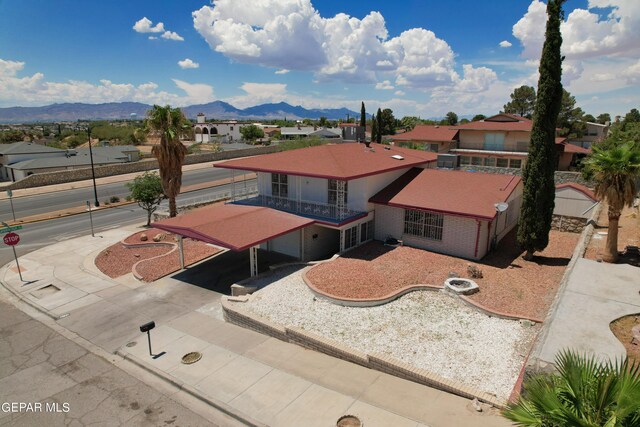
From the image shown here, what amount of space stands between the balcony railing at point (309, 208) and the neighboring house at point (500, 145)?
3440 centimetres

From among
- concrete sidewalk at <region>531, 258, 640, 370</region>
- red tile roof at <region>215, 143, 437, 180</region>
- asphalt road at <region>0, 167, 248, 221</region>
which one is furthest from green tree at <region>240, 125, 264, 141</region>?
concrete sidewalk at <region>531, 258, 640, 370</region>

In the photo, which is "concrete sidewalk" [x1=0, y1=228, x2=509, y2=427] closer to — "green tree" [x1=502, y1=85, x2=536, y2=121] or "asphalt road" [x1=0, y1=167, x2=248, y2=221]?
"asphalt road" [x1=0, y1=167, x2=248, y2=221]

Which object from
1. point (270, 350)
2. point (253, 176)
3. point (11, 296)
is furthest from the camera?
point (253, 176)

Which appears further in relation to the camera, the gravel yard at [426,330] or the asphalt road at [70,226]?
the asphalt road at [70,226]

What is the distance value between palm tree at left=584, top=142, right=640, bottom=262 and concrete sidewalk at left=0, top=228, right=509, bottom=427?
12.7m

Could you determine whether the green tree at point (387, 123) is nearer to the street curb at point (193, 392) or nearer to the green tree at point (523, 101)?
the green tree at point (523, 101)

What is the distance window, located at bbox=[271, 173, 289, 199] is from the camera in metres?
25.4

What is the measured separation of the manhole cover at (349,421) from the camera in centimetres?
992

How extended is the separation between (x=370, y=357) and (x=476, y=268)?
8420 mm

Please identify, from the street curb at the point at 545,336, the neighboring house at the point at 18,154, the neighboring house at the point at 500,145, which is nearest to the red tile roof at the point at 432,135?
the neighboring house at the point at 500,145

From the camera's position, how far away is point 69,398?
1155cm

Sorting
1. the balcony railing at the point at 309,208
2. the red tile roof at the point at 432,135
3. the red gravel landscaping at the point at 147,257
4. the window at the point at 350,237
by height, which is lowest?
the red gravel landscaping at the point at 147,257

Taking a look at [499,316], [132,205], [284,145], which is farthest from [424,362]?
[284,145]

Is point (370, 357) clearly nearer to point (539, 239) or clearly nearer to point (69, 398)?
point (69, 398)
